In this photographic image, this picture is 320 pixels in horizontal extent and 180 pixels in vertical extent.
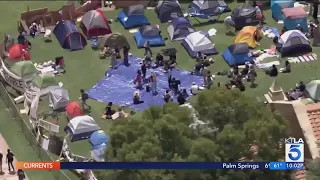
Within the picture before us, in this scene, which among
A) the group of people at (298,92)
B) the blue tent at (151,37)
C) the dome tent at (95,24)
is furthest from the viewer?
the dome tent at (95,24)

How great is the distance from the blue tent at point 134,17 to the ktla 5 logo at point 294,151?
2183 centimetres

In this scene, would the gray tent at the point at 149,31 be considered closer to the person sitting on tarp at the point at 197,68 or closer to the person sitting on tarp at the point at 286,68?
the person sitting on tarp at the point at 197,68

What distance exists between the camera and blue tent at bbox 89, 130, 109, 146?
139 ft

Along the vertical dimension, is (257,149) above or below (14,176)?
above

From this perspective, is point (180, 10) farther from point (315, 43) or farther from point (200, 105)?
point (200, 105)

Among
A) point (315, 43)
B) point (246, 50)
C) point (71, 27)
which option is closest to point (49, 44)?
point (71, 27)

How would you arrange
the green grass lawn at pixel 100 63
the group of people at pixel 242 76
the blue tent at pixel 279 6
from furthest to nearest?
the blue tent at pixel 279 6
the green grass lawn at pixel 100 63
the group of people at pixel 242 76

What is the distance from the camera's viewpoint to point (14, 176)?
4184 centimetres

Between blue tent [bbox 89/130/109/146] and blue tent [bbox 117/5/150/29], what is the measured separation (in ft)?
46.8

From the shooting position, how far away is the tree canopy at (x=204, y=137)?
3516 centimetres

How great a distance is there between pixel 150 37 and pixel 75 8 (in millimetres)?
6742

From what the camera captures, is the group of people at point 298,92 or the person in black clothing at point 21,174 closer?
the person in black clothing at point 21,174

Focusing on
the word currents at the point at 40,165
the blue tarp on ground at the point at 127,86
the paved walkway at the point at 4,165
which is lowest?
the blue tarp on ground at the point at 127,86

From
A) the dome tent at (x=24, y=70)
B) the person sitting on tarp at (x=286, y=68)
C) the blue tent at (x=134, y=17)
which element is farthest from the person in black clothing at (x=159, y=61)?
the dome tent at (x=24, y=70)
